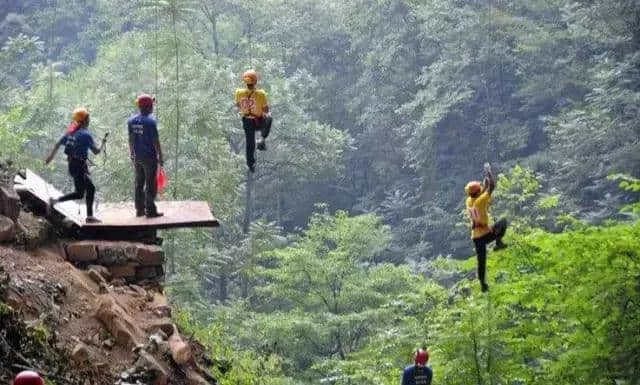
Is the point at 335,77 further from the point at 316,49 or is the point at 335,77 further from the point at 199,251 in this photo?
the point at 199,251

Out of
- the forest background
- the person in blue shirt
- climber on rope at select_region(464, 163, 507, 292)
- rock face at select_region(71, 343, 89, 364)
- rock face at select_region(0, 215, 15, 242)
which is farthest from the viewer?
the forest background

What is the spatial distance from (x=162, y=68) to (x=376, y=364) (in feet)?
54.3

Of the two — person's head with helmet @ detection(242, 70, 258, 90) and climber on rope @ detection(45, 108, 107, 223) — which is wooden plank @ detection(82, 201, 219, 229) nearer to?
climber on rope @ detection(45, 108, 107, 223)

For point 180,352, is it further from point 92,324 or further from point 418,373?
point 418,373

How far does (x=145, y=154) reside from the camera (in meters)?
12.4

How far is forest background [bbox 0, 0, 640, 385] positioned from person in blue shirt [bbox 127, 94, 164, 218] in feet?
2.11

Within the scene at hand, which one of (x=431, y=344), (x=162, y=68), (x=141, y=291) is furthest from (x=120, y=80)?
(x=141, y=291)

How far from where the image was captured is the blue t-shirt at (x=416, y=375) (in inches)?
460

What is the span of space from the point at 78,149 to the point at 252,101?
254 cm

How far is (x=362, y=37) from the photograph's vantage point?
49.6m

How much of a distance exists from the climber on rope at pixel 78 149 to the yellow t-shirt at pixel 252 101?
212cm

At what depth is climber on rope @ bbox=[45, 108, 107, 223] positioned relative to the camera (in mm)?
11562

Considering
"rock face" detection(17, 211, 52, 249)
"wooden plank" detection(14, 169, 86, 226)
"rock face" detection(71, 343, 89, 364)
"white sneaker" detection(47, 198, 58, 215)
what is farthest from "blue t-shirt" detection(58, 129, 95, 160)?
"rock face" detection(71, 343, 89, 364)

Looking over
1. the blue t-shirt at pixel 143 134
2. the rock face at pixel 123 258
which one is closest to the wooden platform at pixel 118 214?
the rock face at pixel 123 258
